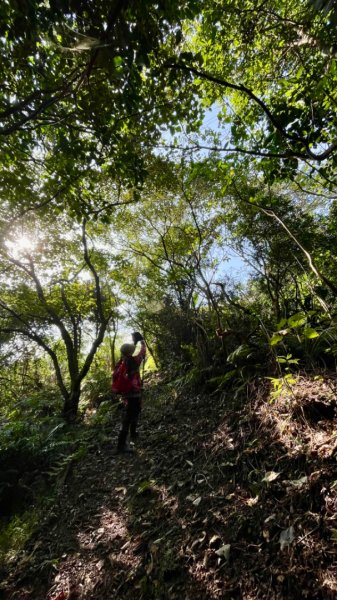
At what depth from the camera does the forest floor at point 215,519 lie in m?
2.20

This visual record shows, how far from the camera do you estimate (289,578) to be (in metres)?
2.03

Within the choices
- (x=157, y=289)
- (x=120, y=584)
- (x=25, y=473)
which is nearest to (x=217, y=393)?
(x=120, y=584)

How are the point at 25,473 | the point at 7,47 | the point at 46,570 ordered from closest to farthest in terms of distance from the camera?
the point at 7,47 → the point at 46,570 → the point at 25,473

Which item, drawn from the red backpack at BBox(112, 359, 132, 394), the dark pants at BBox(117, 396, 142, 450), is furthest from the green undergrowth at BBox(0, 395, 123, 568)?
the red backpack at BBox(112, 359, 132, 394)

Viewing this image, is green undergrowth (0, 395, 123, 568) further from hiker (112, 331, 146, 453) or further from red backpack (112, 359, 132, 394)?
red backpack (112, 359, 132, 394)

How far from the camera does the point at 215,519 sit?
283 cm

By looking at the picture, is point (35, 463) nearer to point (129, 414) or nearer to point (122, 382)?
point (129, 414)

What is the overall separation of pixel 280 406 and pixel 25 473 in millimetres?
5692

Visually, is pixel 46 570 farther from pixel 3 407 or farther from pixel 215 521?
pixel 3 407

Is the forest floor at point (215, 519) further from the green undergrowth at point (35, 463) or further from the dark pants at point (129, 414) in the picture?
the dark pants at point (129, 414)

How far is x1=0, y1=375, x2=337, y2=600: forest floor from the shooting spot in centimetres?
220

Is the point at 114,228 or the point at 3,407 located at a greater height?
the point at 114,228

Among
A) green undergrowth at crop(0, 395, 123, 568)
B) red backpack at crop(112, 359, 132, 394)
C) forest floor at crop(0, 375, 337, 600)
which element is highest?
red backpack at crop(112, 359, 132, 394)

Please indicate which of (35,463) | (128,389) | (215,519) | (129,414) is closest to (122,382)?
(128,389)
